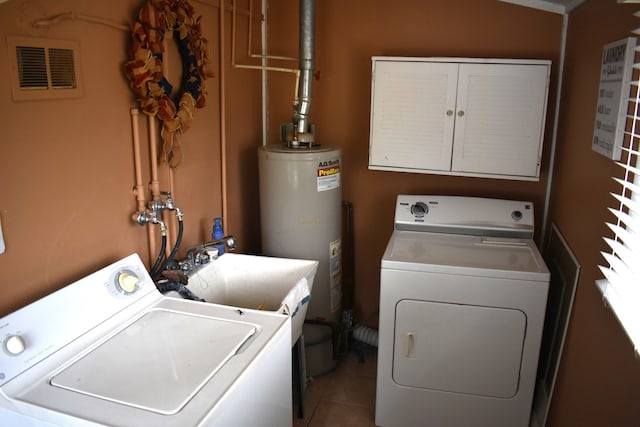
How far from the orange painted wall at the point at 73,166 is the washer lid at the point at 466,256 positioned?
98cm

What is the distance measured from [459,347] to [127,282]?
139 centimetres

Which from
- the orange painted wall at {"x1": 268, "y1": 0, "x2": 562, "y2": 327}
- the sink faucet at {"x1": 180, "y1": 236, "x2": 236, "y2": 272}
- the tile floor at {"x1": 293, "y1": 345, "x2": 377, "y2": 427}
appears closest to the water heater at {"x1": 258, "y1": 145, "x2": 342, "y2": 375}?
the tile floor at {"x1": 293, "y1": 345, "x2": 377, "y2": 427}

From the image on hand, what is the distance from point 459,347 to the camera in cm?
220

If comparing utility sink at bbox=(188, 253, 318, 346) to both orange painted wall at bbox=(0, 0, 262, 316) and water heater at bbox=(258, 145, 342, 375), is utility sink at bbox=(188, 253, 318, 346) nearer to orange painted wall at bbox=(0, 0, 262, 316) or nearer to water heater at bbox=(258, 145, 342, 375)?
orange painted wall at bbox=(0, 0, 262, 316)

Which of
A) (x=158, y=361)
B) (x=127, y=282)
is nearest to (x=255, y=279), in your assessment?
(x=127, y=282)

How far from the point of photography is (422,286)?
218cm

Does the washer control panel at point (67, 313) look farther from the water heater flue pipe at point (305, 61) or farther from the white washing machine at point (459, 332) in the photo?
the water heater flue pipe at point (305, 61)

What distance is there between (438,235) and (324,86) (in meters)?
1.07

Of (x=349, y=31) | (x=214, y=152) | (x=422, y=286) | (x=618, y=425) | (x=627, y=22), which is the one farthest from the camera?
(x=349, y=31)

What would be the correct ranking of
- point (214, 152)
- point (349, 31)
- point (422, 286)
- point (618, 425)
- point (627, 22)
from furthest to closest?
point (349, 31)
point (214, 152)
point (422, 286)
point (627, 22)
point (618, 425)

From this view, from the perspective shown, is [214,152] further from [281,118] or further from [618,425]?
[618,425]

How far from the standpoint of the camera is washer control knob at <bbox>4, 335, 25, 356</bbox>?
1268 millimetres

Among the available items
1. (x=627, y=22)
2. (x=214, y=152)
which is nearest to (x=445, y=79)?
(x=627, y=22)

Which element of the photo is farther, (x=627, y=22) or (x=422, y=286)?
(x=422, y=286)
